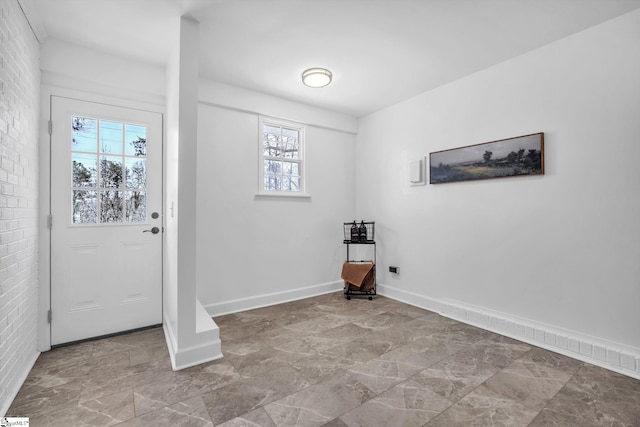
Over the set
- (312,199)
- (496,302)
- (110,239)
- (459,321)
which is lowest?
(459,321)

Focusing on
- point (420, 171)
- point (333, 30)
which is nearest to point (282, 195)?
point (420, 171)

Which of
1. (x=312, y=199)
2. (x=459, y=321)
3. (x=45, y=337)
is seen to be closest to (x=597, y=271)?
(x=459, y=321)

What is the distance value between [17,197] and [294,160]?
2.78 meters

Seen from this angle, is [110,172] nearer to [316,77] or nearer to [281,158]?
[281,158]

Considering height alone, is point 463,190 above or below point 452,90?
below

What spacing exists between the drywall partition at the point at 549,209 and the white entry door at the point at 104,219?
3.05 metres

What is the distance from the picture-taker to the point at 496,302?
302cm

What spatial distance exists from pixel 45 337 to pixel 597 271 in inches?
180

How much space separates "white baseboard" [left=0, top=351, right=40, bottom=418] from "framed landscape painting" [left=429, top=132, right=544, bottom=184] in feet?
13.0

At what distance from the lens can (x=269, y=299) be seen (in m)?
3.78

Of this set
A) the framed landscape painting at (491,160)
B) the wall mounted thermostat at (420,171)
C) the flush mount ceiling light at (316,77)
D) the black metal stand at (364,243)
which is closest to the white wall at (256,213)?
the black metal stand at (364,243)

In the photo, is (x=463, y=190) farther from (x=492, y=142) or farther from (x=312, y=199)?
(x=312, y=199)

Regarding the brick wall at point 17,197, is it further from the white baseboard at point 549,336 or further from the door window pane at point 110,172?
the white baseboard at point 549,336

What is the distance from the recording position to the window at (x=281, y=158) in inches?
152
